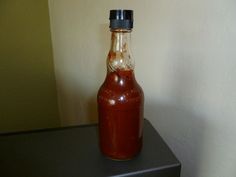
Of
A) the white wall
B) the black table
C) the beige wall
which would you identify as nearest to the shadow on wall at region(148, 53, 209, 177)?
the white wall

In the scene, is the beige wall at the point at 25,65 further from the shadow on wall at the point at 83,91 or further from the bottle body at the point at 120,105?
the bottle body at the point at 120,105

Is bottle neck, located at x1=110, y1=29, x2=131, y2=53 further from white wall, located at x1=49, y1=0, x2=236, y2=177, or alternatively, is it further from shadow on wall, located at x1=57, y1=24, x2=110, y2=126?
shadow on wall, located at x1=57, y1=24, x2=110, y2=126

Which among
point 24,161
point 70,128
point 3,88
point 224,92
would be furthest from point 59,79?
point 224,92

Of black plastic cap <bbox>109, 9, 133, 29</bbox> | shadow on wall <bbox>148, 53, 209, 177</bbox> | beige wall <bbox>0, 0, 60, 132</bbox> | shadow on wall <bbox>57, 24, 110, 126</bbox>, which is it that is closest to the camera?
black plastic cap <bbox>109, 9, 133, 29</bbox>

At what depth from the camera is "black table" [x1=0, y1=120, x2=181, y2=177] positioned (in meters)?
0.44

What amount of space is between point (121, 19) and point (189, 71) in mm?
247

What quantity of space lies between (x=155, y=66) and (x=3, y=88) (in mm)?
682

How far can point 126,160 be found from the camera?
0.47m

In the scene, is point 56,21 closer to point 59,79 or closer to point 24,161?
point 59,79

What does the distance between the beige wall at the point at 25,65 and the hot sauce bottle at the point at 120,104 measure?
68 cm

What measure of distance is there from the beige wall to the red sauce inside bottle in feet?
2.25

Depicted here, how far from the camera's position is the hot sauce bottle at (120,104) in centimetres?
43

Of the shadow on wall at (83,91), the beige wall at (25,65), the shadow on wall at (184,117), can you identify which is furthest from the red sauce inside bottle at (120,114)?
the beige wall at (25,65)

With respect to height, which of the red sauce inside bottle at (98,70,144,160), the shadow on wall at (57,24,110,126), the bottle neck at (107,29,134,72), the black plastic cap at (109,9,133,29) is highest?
the black plastic cap at (109,9,133,29)
